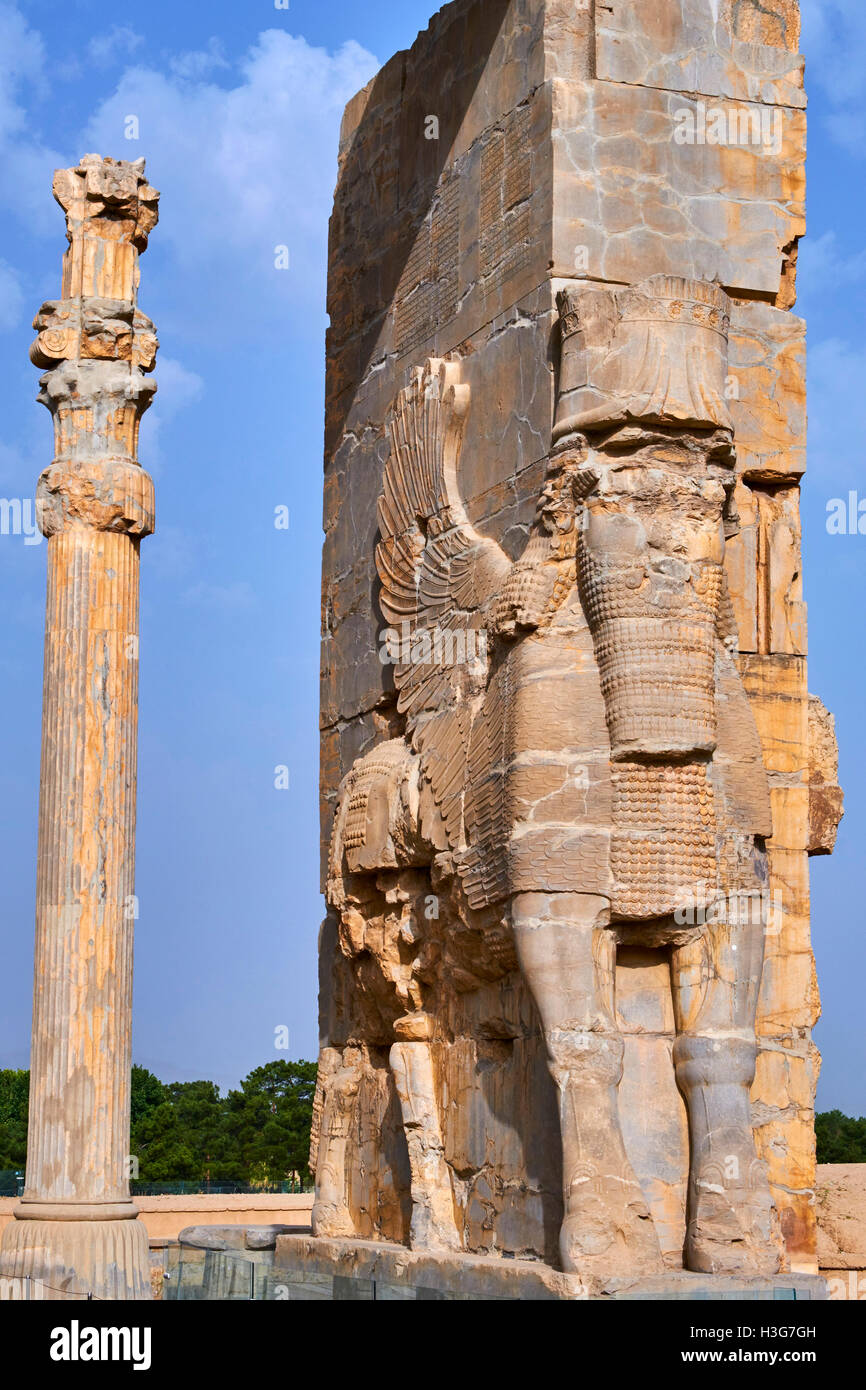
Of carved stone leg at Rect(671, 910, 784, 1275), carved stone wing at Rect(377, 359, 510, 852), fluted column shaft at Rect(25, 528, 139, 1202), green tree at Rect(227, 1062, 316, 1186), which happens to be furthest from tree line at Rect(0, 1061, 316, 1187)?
carved stone leg at Rect(671, 910, 784, 1275)

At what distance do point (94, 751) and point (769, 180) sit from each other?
464 centimetres

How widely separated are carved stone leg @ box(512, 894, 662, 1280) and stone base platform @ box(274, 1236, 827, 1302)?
132 millimetres

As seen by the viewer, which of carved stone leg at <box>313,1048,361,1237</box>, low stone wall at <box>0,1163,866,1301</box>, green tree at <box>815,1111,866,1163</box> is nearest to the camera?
carved stone leg at <box>313,1048,361,1237</box>

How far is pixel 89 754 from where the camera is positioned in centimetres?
1092

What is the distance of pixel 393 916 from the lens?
9.79m

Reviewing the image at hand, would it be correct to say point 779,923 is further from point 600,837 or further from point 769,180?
point 769,180

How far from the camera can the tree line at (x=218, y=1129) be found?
1227 inches

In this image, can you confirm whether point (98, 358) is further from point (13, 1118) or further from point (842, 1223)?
point (13, 1118)

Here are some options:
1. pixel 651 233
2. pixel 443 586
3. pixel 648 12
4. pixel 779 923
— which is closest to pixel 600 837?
pixel 779 923

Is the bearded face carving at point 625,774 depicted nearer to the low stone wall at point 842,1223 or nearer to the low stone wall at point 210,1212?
the low stone wall at point 842,1223

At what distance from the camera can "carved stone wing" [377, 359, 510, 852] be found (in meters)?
8.99

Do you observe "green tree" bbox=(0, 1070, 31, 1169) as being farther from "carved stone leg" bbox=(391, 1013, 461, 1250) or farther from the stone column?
"carved stone leg" bbox=(391, 1013, 461, 1250)

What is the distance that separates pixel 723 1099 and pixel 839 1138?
17.3 meters

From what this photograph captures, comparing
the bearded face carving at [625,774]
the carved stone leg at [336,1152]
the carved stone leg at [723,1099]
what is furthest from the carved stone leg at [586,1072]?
the carved stone leg at [336,1152]
